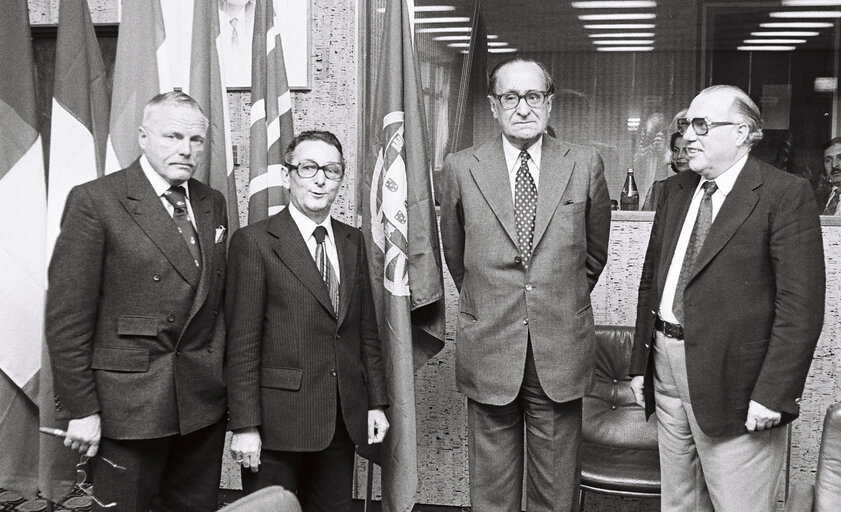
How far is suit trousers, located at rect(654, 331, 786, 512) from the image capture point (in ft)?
7.47

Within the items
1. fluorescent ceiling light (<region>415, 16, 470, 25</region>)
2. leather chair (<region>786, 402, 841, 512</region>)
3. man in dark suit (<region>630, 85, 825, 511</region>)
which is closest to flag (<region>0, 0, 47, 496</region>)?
fluorescent ceiling light (<region>415, 16, 470, 25</region>)

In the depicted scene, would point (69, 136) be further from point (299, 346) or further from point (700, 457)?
point (700, 457)

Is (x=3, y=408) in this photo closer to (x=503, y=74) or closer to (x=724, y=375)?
(x=503, y=74)

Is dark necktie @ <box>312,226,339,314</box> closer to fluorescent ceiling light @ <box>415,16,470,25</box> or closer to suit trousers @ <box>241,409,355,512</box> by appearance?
suit trousers @ <box>241,409,355,512</box>

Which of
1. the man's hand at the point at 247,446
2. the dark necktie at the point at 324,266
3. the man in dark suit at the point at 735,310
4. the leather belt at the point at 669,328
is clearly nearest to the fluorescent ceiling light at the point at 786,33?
the man in dark suit at the point at 735,310

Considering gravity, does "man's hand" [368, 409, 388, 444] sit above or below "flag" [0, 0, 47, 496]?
below

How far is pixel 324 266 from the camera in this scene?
7.94 feet

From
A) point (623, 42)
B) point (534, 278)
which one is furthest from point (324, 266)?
point (623, 42)

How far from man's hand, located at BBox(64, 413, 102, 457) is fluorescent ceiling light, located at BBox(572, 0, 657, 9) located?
9.91ft

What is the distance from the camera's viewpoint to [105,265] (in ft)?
7.11

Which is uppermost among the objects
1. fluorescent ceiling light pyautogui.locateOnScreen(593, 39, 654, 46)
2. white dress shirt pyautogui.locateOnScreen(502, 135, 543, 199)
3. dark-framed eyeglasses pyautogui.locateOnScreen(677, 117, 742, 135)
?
fluorescent ceiling light pyautogui.locateOnScreen(593, 39, 654, 46)

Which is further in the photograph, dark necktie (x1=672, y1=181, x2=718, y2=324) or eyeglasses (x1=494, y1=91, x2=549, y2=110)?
eyeglasses (x1=494, y1=91, x2=549, y2=110)

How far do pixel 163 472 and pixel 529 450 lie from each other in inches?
43.5

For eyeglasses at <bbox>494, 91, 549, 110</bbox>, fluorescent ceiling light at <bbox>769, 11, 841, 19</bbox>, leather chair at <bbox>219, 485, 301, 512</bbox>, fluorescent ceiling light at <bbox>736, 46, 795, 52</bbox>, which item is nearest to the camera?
leather chair at <bbox>219, 485, 301, 512</bbox>
